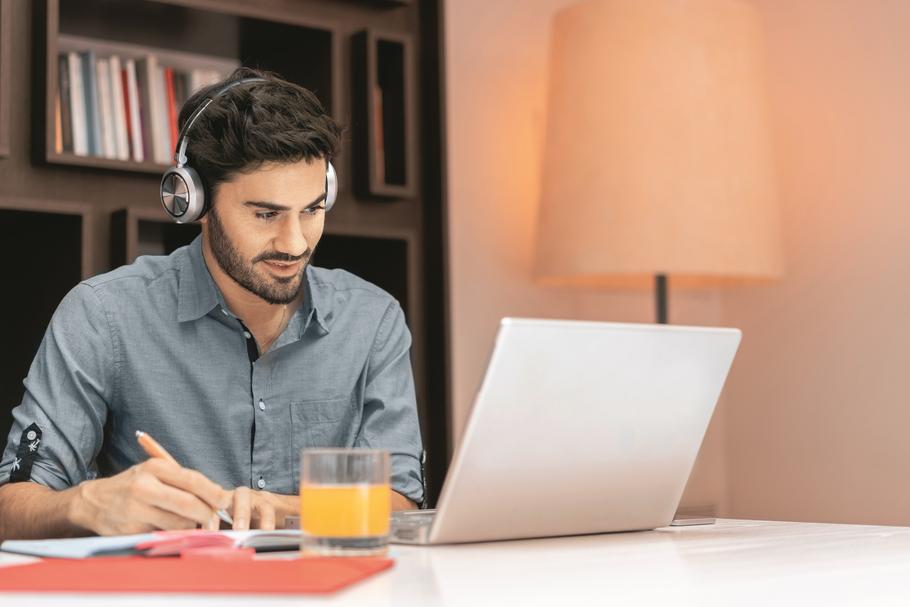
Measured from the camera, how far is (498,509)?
109cm

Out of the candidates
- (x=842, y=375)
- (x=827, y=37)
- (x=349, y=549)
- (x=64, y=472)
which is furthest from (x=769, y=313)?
(x=349, y=549)

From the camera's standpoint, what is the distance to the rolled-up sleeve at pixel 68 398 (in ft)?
5.00

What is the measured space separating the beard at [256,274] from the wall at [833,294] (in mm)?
1735

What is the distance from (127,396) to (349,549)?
2.88 ft

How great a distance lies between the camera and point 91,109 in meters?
2.37

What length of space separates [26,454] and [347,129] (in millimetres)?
1200

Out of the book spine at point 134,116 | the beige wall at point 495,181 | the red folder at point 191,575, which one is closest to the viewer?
the red folder at point 191,575

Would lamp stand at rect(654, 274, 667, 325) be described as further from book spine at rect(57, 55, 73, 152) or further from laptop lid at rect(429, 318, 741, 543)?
laptop lid at rect(429, 318, 741, 543)

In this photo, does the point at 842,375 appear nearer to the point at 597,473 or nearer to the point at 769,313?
the point at 769,313

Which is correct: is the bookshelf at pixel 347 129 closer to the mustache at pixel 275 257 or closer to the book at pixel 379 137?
the book at pixel 379 137

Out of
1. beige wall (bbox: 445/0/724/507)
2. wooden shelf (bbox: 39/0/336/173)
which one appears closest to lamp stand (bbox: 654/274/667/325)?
beige wall (bbox: 445/0/724/507)

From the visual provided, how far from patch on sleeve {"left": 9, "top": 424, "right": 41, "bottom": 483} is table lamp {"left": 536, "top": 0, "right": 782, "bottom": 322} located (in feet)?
4.84

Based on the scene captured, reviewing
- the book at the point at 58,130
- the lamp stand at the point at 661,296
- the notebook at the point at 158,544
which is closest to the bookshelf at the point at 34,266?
the book at the point at 58,130

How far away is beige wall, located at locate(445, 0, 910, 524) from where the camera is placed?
289 cm
